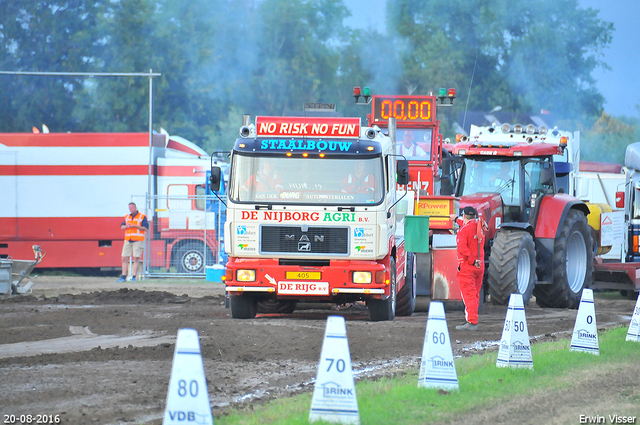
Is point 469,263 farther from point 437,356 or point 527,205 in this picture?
point 437,356

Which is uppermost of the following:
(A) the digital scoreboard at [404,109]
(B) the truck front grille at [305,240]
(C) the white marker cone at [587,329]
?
(A) the digital scoreboard at [404,109]

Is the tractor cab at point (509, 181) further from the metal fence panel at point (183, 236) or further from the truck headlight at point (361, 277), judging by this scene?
the metal fence panel at point (183, 236)

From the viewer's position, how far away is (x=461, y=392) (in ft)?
25.0

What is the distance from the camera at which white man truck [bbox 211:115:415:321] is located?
12.6 metres

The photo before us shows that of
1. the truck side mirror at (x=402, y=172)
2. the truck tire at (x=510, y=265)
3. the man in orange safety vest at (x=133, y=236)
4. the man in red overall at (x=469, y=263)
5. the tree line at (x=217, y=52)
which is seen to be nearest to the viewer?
the man in red overall at (x=469, y=263)

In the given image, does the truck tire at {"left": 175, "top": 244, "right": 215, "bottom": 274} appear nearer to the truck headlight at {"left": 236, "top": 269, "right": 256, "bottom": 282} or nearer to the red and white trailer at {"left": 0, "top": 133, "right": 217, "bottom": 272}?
the red and white trailer at {"left": 0, "top": 133, "right": 217, "bottom": 272}

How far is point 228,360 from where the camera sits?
9539 mm

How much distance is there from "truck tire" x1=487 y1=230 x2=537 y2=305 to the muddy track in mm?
466

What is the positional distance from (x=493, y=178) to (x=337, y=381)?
1080 cm

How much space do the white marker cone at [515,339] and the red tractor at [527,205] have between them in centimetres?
623

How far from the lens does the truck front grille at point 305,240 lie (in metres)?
12.6

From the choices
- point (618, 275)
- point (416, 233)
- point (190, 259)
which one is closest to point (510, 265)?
point (416, 233)

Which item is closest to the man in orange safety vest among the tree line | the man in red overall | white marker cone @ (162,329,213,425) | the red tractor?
the red tractor

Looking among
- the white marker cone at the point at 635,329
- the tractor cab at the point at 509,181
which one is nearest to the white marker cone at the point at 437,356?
the white marker cone at the point at 635,329
